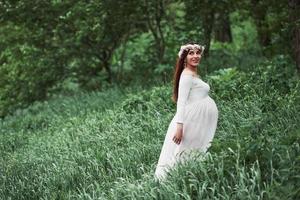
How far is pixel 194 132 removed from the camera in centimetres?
631

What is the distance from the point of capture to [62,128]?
11.1 meters

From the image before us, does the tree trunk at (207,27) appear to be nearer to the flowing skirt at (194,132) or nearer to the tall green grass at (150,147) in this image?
the tall green grass at (150,147)

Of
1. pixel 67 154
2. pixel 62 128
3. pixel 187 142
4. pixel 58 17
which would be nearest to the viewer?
pixel 187 142

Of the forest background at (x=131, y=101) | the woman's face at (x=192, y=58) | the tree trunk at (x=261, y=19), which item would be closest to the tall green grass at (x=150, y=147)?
the forest background at (x=131, y=101)

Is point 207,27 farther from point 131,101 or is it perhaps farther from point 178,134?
point 178,134

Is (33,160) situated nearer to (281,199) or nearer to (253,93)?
(253,93)

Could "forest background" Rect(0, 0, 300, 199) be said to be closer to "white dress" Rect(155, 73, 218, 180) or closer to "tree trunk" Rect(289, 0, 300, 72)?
"tree trunk" Rect(289, 0, 300, 72)

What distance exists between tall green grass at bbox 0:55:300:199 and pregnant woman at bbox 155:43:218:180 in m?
0.26

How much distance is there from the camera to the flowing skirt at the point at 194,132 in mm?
6289

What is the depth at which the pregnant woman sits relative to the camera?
6.24m

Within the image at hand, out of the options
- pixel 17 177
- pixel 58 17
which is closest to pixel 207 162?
pixel 17 177

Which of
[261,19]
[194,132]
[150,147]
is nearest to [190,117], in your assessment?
[194,132]

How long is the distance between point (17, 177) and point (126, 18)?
26.2 ft

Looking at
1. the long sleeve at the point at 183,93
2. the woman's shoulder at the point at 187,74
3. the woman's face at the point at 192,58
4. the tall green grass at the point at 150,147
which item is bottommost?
the tall green grass at the point at 150,147
